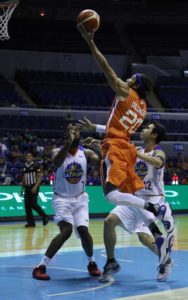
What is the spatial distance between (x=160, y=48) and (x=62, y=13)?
544cm

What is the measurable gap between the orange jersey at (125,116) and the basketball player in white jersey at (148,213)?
27 cm

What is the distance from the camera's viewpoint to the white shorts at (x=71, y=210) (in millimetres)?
7883

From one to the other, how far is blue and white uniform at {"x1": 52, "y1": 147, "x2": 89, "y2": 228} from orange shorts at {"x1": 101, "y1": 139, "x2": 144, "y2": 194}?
30.2 inches

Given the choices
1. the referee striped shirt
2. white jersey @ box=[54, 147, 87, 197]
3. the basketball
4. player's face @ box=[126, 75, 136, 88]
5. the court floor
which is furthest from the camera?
the referee striped shirt

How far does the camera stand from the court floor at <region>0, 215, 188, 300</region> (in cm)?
680

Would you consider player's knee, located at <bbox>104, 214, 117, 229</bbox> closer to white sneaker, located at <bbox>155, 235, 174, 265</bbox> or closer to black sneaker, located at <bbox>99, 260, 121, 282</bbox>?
black sneaker, located at <bbox>99, 260, 121, 282</bbox>

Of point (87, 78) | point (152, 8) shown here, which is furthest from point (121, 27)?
point (87, 78)

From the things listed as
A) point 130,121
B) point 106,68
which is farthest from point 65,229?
point 106,68

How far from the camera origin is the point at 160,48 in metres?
33.8

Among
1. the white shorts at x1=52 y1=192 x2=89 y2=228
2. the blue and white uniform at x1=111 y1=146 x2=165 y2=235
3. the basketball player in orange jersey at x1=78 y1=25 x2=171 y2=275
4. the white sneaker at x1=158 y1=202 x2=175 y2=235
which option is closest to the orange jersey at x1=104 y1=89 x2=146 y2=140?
the basketball player in orange jersey at x1=78 y1=25 x2=171 y2=275

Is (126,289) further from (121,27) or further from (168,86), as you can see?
(121,27)

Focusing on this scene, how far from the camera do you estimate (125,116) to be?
23.9 ft

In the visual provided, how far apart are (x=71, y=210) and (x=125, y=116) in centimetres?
148

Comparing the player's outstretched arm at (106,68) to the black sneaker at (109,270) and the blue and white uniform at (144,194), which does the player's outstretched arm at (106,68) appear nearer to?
the blue and white uniform at (144,194)
